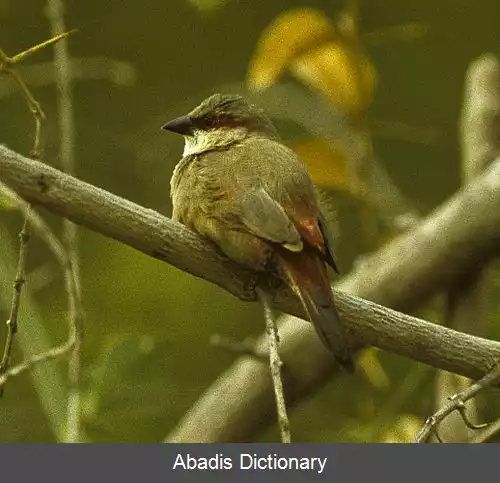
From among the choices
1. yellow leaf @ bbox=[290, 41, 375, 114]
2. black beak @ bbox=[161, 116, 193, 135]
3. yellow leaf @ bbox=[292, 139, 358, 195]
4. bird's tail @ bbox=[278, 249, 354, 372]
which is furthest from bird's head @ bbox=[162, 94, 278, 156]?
bird's tail @ bbox=[278, 249, 354, 372]

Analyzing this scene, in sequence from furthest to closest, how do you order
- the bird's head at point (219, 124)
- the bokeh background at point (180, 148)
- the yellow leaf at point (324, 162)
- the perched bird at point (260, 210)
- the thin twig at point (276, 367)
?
the bokeh background at point (180, 148)
the yellow leaf at point (324, 162)
the bird's head at point (219, 124)
the perched bird at point (260, 210)
the thin twig at point (276, 367)

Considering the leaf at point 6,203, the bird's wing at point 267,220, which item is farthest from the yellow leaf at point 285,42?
the leaf at point 6,203

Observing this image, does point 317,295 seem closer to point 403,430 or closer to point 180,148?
point 403,430

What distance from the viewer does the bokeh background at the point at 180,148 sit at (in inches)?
104

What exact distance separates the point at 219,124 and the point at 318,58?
38 centimetres

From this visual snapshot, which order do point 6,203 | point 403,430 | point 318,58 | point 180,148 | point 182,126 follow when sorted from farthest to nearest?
point 180,148 → point 318,58 → point 403,430 → point 182,126 → point 6,203

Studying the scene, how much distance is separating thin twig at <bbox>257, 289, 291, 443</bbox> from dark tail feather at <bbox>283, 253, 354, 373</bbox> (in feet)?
0.20

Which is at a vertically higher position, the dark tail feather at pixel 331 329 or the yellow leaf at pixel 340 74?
the yellow leaf at pixel 340 74

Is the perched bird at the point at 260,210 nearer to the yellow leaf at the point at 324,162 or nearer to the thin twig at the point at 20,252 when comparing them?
the yellow leaf at the point at 324,162

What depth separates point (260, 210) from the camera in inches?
73.6

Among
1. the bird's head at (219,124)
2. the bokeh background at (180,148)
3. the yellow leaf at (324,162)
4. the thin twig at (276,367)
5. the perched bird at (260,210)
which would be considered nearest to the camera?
the thin twig at (276,367)

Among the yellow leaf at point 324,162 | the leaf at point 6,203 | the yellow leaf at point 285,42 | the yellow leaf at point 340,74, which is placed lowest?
the leaf at point 6,203

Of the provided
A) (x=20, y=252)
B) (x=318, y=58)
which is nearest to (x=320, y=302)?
(x=20, y=252)

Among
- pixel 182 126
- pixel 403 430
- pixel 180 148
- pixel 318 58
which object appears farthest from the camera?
pixel 180 148
